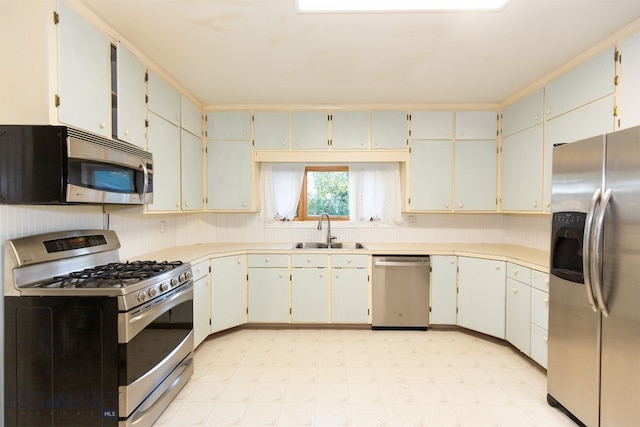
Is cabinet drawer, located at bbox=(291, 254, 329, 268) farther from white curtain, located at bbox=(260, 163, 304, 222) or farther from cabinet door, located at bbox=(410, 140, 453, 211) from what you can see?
cabinet door, located at bbox=(410, 140, 453, 211)

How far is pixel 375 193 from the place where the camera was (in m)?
3.66

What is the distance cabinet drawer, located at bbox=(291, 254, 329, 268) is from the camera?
3.21 meters

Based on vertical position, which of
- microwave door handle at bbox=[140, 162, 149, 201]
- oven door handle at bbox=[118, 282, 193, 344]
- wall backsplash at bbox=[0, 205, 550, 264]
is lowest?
oven door handle at bbox=[118, 282, 193, 344]

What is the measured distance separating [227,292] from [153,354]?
1.23 m

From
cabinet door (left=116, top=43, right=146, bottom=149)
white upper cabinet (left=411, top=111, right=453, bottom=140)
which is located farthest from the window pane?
cabinet door (left=116, top=43, right=146, bottom=149)

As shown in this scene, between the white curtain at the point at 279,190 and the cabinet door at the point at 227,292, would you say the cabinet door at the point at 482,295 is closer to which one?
the white curtain at the point at 279,190

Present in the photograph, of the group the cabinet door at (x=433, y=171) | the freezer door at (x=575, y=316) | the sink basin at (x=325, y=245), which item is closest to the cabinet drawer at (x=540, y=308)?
the freezer door at (x=575, y=316)

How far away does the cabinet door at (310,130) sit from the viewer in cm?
337

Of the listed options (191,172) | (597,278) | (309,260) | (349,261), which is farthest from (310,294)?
(597,278)

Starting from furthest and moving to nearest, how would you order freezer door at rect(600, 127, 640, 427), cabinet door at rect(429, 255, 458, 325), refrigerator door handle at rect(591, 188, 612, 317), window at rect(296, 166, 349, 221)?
1. window at rect(296, 166, 349, 221)
2. cabinet door at rect(429, 255, 458, 325)
3. refrigerator door handle at rect(591, 188, 612, 317)
4. freezer door at rect(600, 127, 640, 427)

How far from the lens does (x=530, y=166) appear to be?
2859 millimetres

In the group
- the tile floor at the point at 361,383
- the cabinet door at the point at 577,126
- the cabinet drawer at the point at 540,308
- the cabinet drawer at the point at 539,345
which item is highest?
the cabinet door at the point at 577,126

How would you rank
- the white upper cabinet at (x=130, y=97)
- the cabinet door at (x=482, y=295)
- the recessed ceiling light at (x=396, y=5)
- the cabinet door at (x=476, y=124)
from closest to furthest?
the recessed ceiling light at (x=396, y=5), the white upper cabinet at (x=130, y=97), the cabinet door at (x=482, y=295), the cabinet door at (x=476, y=124)

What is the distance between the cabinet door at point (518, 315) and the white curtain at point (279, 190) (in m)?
2.29
